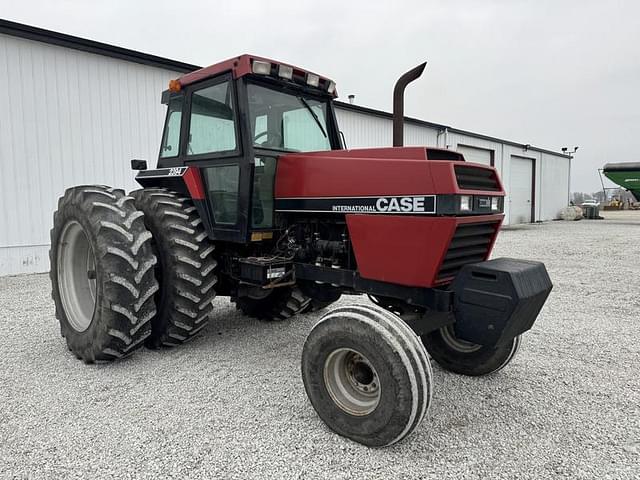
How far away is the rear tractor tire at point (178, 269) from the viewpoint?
3.57 meters

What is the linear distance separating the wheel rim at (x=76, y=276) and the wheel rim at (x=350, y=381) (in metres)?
2.37

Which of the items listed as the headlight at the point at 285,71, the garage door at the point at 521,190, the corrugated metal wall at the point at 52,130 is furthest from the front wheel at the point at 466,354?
the garage door at the point at 521,190

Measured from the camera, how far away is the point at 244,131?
11.2ft

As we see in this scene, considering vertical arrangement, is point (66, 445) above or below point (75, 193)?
below

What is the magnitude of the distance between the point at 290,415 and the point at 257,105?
233 cm

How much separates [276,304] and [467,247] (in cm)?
236

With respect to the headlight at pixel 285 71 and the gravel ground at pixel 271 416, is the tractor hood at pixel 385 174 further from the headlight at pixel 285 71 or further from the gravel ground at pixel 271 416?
the gravel ground at pixel 271 416

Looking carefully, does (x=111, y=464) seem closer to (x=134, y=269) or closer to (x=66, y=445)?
(x=66, y=445)

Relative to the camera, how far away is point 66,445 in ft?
8.08

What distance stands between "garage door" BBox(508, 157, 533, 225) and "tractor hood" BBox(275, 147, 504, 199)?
66.3 feet

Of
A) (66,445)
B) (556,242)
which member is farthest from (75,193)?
(556,242)

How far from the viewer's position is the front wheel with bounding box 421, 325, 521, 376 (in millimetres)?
3242

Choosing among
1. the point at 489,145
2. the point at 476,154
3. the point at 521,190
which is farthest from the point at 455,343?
the point at 521,190

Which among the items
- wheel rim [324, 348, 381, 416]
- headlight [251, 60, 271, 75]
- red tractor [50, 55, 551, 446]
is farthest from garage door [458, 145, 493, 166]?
wheel rim [324, 348, 381, 416]
